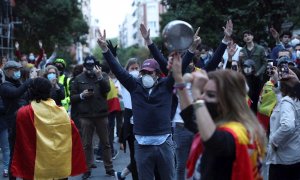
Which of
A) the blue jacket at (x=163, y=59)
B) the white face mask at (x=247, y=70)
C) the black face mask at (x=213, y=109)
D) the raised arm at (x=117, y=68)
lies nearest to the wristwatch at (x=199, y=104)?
the black face mask at (x=213, y=109)

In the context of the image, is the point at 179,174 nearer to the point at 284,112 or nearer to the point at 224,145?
the point at 284,112

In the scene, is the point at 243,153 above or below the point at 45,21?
below

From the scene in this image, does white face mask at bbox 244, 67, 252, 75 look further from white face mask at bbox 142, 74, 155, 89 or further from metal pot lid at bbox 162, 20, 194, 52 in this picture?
metal pot lid at bbox 162, 20, 194, 52

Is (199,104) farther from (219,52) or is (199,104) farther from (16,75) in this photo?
(16,75)

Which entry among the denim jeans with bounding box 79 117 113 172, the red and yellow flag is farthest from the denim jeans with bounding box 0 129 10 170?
the red and yellow flag

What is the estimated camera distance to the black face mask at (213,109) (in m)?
3.70

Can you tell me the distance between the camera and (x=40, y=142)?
22.3 feet

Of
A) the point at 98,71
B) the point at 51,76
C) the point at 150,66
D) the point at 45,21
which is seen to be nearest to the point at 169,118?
the point at 150,66

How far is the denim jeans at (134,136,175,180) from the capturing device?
645 centimetres

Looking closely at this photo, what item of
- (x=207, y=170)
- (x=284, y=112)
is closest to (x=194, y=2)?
(x=284, y=112)

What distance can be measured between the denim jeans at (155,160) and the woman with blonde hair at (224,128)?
2.62 meters

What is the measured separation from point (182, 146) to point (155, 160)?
3.49ft

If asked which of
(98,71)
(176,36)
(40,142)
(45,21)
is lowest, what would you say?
(40,142)

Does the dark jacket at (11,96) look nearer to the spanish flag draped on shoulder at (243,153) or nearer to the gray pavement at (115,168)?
the gray pavement at (115,168)
